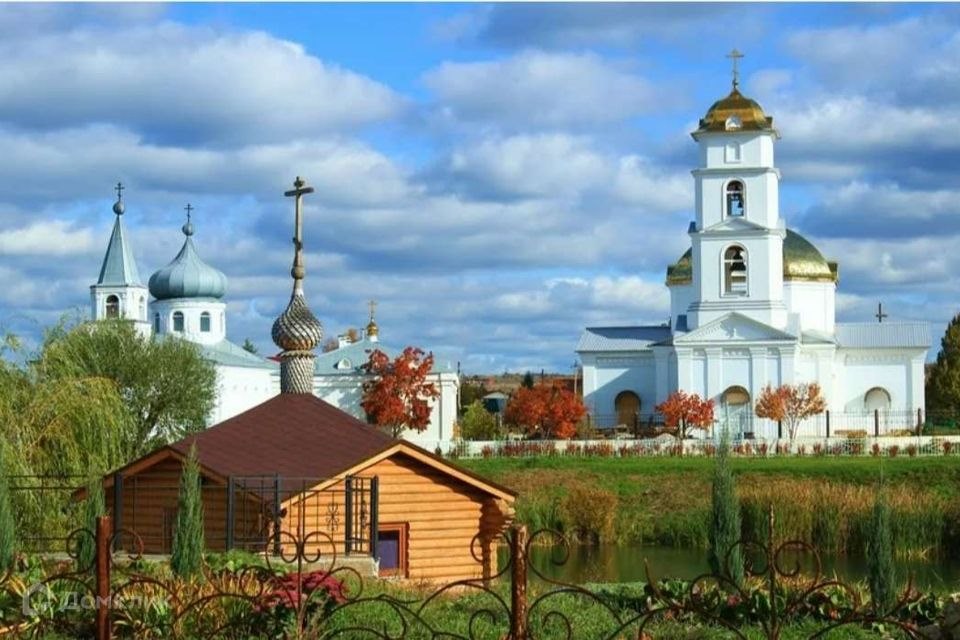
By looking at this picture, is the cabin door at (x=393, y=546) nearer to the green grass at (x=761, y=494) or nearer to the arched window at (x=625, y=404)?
the green grass at (x=761, y=494)

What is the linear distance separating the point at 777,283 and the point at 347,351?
17060mm

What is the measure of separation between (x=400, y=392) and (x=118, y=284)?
55.7ft

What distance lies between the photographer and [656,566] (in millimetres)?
29219

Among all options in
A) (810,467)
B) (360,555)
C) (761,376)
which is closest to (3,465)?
(360,555)

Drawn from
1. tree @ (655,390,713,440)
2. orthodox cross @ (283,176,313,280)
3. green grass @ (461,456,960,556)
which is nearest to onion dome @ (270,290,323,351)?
orthodox cross @ (283,176,313,280)

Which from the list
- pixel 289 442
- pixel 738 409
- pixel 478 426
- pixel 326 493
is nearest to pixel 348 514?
pixel 326 493

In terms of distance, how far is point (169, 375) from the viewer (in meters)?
42.5

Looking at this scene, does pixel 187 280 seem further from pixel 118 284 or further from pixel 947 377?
pixel 947 377

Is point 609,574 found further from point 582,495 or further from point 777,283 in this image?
point 777,283

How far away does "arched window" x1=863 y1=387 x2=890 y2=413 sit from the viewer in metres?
57.4

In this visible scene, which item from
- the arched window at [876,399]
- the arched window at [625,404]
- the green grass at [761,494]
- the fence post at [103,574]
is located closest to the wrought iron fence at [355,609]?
the fence post at [103,574]

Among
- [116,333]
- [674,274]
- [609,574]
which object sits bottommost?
[609,574]

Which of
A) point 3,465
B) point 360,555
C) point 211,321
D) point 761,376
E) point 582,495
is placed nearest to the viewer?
A: point 3,465

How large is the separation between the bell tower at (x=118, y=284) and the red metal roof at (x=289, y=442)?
152ft
